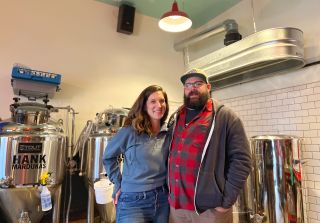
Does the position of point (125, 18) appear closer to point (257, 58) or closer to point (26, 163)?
point (257, 58)

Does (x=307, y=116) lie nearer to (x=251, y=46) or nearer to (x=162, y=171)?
(x=251, y=46)

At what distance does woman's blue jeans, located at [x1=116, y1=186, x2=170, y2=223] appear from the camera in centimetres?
157

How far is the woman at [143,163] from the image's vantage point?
160 cm

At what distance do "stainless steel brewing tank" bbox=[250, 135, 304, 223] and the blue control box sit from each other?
2323mm

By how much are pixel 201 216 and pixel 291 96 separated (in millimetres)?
1961

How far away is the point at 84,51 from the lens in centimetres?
356

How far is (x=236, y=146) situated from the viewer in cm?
153

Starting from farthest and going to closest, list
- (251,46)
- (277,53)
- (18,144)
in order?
(251,46) < (277,53) < (18,144)

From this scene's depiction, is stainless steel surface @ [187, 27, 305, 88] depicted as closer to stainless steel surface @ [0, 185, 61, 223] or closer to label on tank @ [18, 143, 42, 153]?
label on tank @ [18, 143, 42, 153]

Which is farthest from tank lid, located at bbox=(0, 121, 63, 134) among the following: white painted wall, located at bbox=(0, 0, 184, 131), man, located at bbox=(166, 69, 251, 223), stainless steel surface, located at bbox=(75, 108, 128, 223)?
man, located at bbox=(166, 69, 251, 223)

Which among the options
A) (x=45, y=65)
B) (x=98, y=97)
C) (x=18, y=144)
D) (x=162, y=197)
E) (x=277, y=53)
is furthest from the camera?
(x=98, y=97)

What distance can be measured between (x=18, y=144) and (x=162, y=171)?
1.37 metres

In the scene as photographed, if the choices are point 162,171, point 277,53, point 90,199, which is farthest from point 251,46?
point 90,199

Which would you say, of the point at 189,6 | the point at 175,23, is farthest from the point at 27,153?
the point at 189,6
